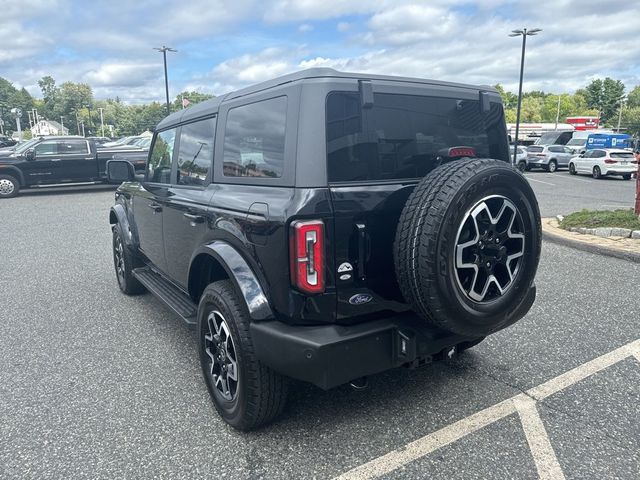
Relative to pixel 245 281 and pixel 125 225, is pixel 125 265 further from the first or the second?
pixel 245 281

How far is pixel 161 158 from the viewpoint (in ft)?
14.4

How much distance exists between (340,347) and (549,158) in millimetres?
27268

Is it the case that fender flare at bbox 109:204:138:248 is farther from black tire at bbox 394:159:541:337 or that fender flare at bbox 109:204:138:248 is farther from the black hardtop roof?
black tire at bbox 394:159:541:337

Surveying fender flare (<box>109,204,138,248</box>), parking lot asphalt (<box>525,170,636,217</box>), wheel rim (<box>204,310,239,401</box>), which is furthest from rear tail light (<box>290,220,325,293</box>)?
parking lot asphalt (<box>525,170,636,217</box>)

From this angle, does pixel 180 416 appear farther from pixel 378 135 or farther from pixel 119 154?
pixel 119 154

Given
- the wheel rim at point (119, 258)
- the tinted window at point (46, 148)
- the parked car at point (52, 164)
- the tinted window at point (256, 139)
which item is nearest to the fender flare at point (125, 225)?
the wheel rim at point (119, 258)

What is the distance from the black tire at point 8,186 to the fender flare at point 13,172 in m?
0.09

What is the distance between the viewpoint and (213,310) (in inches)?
114

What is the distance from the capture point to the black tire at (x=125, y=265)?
5137 millimetres

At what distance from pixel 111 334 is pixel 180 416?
168cm

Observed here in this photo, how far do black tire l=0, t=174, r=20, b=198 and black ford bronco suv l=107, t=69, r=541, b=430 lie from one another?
559 inches

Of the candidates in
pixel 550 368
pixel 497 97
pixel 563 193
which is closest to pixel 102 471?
pixel 550 368

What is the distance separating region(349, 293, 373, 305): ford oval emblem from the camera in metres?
2.50

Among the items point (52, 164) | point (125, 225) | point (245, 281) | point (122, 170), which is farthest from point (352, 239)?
point (52, 164)
